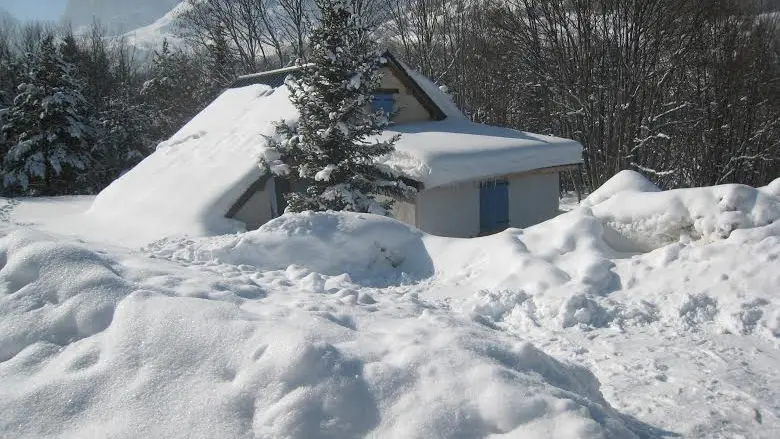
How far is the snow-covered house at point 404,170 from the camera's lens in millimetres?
12633

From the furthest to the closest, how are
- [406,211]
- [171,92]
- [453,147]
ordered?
[171,92]
[453,147]
[406,211]

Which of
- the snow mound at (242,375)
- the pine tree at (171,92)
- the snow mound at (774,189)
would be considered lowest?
the snow mound at (242,375)

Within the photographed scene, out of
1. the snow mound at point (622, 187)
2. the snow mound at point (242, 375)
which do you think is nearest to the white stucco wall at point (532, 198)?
the snow mound at point (622, 187)

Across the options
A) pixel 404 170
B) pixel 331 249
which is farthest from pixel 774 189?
pixel 404 170

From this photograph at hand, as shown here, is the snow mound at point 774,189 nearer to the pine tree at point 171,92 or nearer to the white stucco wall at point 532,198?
the white stucco wall at point 532,198

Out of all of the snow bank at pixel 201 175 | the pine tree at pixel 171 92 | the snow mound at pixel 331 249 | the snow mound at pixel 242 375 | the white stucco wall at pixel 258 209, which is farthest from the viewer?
the pine tree at pixel 171 92

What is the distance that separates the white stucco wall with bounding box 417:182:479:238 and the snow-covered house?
0.03 metres

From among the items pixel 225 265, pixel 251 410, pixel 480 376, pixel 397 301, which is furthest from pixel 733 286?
pixel 225 265

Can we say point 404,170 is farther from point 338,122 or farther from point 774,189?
point 774,189

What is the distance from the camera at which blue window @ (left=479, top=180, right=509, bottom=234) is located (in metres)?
14.0

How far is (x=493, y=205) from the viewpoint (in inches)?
560

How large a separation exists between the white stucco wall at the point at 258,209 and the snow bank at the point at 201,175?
70cm

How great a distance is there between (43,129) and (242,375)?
→ 89.8 feet

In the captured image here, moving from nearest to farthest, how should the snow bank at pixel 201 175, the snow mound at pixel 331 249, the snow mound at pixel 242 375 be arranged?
the snow mound at pixel 242 375 < the snow mound at pixel 331 249 < the snow bank at pixel 201 175
